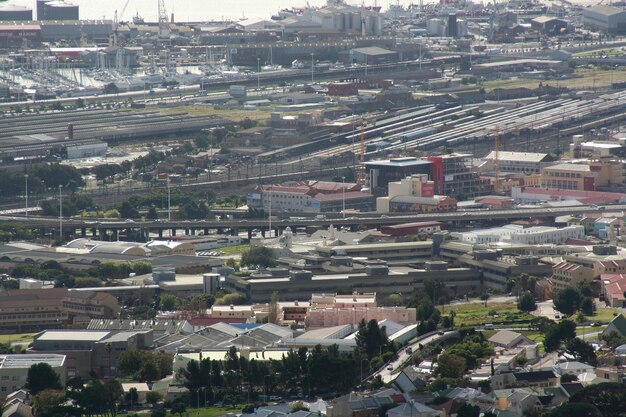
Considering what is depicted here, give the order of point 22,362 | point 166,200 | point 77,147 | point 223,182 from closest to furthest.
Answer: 1. point 22,362
2. point 166,200
3. point 223,182
4. point 77,147

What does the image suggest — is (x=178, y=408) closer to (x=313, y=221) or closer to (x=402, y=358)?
(x=402, y=358)

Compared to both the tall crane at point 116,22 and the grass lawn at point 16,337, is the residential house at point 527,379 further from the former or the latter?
the tall crane at point 116,22

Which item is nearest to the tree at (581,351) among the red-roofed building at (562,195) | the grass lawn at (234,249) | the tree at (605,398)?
the tree at (605,398)

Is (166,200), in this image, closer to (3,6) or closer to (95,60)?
(95,60)

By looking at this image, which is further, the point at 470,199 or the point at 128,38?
the point at 128,38

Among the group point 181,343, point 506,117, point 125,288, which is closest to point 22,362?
point 181,343

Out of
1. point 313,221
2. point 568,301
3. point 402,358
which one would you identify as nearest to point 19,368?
point 402,358
